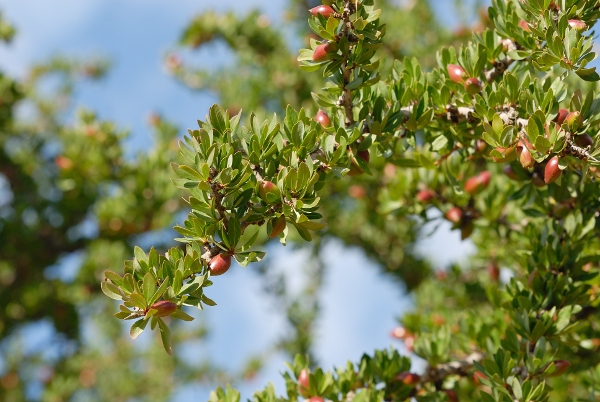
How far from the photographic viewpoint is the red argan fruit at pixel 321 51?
0.91 m

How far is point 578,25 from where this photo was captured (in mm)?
892

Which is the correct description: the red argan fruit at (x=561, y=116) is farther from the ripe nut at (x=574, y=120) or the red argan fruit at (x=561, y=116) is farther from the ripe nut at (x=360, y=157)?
the ripe nut at (x=360, y=157)

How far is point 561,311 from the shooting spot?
107cm

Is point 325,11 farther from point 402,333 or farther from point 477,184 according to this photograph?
point 402,333

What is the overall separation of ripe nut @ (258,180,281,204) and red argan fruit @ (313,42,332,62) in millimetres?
216

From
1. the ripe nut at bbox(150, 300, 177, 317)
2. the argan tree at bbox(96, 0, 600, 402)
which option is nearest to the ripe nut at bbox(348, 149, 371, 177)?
the argan tree at bbox(96, 0, 600, 402)

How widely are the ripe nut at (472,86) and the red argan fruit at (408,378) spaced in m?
0.55

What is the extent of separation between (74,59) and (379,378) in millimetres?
4234

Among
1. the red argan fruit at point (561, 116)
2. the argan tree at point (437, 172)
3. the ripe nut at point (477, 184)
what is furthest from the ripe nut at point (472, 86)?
the ripe nut at point (477, 184)

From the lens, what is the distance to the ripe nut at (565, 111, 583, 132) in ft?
2.79

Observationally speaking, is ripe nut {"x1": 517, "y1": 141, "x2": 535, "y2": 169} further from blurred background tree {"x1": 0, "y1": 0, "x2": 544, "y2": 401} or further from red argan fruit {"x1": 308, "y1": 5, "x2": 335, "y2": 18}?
blurred background tree {"x1": 0, "y1": 0, "x2": 544, "y2": 401}

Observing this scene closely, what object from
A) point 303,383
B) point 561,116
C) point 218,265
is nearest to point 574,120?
point 561,116

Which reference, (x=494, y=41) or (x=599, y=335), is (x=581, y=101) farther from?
(x=599, y=335)

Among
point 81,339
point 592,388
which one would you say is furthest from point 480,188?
point 81,339
